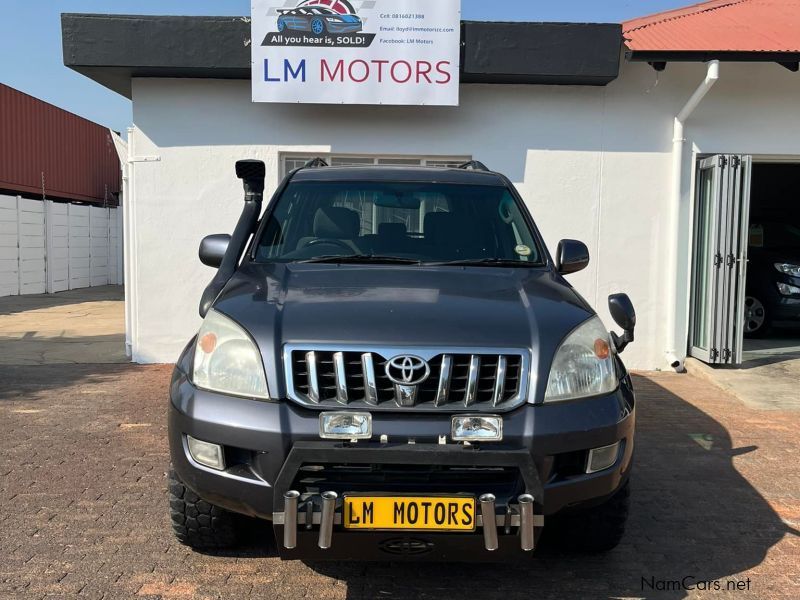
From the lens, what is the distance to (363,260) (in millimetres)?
3799

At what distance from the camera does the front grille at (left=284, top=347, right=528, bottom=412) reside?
282 cm

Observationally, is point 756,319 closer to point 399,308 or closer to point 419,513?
point 399,308

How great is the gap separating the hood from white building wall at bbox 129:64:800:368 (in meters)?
4.93

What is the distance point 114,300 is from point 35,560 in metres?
13.9

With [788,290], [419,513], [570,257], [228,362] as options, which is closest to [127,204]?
[570,257]

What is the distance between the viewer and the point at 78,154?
23.4 m

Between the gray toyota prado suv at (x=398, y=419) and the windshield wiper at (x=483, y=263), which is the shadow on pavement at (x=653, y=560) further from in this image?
the windshield wiper at (x=483, y=263)

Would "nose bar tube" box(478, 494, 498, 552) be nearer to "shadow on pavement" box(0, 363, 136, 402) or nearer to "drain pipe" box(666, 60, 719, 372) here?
"shadow on pavement" box(0, 363, 136, 402)

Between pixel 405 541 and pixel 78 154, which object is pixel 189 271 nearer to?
pixel 405 541

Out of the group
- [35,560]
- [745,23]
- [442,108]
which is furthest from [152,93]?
[745,23]

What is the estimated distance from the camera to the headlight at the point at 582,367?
9.62 ft

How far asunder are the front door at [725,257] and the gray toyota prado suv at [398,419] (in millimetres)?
5356

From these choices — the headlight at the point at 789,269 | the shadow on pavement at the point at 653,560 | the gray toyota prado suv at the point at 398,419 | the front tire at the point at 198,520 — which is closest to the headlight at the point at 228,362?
the gray toyota prado suv at the point at 398,419

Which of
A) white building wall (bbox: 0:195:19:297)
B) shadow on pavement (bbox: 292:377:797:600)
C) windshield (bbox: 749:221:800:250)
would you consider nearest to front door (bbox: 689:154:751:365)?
shadow on pavement (bbox: 292:377:797:600)
